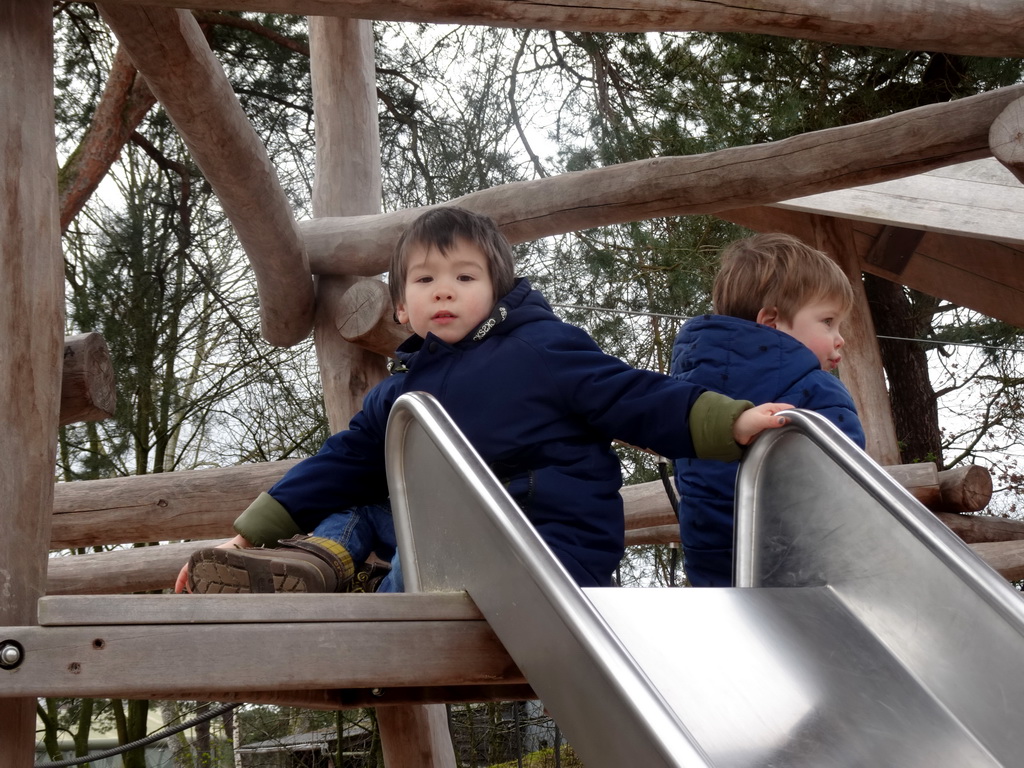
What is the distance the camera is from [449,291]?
195cm

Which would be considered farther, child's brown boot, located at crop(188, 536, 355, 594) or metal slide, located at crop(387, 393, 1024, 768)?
child's brown boot, located at crop(188, 536, 355, 594)

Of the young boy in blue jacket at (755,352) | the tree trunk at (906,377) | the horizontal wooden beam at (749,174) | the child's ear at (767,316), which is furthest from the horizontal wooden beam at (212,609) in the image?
the tree trunk at (906,377)

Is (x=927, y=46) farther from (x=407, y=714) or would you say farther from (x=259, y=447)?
(x=259, y=447)

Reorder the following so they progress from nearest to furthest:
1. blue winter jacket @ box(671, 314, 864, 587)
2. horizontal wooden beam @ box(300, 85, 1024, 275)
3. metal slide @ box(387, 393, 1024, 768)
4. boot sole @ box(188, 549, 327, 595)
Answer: metal slide @ box(387, 393, 1024, 768) < boot sole @ box(188, 549, 327, 595) < blue winter jacket @ box(671, 314, 864, 587) < horizontal wooden beam @ box(300, 85, 1024, 275)

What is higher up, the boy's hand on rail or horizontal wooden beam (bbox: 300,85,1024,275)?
horizontal wooden beam (bbox: 300,85,1024,275)

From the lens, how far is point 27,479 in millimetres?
1983

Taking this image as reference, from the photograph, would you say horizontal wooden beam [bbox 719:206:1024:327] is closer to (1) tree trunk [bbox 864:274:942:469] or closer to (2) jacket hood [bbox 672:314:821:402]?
(2) jacket hood [bbox 672:314:821:402]

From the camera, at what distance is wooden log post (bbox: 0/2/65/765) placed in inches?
77.0

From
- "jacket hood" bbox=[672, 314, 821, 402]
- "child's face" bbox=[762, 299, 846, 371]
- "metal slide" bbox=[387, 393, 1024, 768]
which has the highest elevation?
"child's face" bbox=[762, 299, 846, 371]

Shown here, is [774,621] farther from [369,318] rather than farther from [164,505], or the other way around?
[164,505]

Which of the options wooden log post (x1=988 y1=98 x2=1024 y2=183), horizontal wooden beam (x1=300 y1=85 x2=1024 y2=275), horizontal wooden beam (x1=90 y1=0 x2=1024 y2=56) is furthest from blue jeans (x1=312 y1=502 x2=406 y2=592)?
wooden log post (x1=988 y1=98 x2=1024 y2=183)

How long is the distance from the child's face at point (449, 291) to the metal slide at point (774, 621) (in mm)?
376

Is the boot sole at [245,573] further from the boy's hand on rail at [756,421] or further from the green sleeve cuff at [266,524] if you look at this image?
the boy's hand on rail at [756,421]

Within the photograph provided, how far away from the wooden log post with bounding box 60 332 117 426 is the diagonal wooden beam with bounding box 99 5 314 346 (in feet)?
2.08
